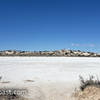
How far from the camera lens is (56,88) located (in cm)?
860

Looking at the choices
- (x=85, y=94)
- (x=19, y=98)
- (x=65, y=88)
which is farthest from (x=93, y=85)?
(x=19, y=98)

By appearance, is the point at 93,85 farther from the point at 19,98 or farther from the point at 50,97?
the point at 19,98

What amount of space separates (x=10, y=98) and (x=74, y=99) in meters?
2.35

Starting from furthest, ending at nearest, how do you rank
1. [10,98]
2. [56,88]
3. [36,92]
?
1. [56,88]
2. [36,92]
3. [10,98]

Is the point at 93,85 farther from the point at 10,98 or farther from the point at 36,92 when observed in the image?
the point at 10,98

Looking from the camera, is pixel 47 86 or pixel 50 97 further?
pixel 47 86

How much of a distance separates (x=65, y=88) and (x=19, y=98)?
8.76ft

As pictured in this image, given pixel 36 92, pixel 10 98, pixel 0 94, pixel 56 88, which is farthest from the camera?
pixel 56 88

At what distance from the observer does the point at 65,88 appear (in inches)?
342

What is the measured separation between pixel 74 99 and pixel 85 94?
47 cm

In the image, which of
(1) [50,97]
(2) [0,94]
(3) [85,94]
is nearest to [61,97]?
→ (1) [50,97]

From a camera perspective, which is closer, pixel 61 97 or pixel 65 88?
pixel 61 97

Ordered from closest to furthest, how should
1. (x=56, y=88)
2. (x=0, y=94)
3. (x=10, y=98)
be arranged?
(x=10, y=98)
(x=0, y=94)
(x=56, y=88)

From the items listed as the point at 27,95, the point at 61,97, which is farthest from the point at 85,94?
the point at 27,95
